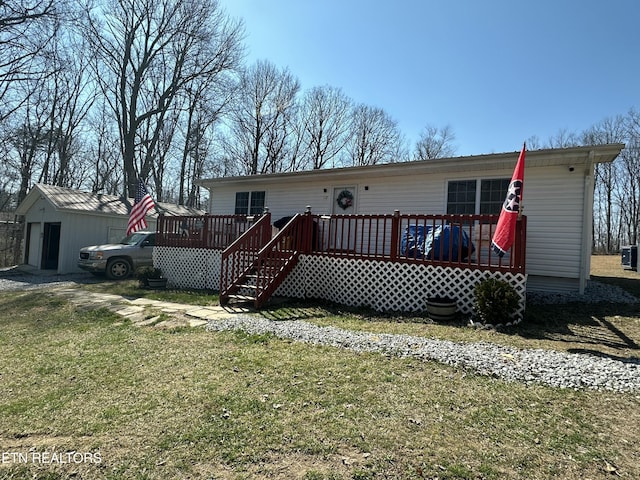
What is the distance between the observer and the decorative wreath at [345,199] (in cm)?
1004

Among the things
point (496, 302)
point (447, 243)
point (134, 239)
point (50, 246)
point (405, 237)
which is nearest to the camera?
point (496, 302)

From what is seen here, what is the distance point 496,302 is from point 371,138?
27469mm

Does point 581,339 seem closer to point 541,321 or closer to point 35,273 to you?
point 541,321

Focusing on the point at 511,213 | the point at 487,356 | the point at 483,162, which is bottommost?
the point at 487,356

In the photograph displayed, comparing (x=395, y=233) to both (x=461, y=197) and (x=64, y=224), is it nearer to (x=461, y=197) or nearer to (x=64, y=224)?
(x=461, y=197)

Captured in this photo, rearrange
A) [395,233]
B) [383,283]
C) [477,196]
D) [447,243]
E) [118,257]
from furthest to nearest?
[118,257], [477,196], [383,283], [395,233], [447,243]

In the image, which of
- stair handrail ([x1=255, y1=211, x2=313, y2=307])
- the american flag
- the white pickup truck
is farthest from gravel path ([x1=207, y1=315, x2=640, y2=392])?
the white pickup truck

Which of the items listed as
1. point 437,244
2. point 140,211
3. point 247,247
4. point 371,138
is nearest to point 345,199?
point 247,247

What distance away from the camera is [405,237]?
728cm

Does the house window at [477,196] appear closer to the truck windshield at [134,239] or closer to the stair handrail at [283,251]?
the stair handrail at [283,251]

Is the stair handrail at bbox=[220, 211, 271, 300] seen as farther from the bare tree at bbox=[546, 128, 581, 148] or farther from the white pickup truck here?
the bare tree at bbox=[546, 128, 581, 148]

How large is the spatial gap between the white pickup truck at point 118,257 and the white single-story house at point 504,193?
19.1 ft

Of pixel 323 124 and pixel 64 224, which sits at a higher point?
pixel 323 124

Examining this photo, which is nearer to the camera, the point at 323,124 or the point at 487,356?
the point at 487,356
